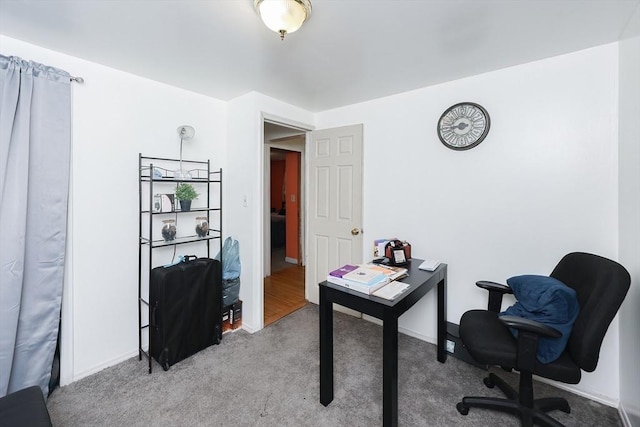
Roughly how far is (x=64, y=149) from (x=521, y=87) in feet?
10.8

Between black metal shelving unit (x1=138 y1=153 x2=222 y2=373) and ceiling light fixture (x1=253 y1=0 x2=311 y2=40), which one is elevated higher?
ceiling light fixture (x1=253 y1=0 x2=311 y2=40)

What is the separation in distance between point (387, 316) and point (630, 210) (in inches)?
60.4

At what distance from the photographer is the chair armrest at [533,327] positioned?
1389 millimetres

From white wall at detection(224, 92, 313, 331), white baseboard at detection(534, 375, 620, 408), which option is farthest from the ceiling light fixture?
white baseboard at detection(534, 375, 620, 408)

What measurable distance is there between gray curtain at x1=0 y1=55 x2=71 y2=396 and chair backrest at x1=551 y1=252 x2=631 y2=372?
3.10 metres

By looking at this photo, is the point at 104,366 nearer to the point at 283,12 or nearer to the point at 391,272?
the point at 391,272

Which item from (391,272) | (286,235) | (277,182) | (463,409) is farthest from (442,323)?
(277,182)

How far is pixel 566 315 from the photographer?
146 centimetres

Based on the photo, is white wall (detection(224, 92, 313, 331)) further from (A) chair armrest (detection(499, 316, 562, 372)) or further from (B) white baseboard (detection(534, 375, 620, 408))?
(B) white baseboard (detection(534, 375, 620, 408))

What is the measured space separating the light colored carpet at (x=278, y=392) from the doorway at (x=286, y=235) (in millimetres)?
760

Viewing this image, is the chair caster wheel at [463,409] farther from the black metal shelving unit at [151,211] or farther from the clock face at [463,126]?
the black metal shelving unit at [151,211]

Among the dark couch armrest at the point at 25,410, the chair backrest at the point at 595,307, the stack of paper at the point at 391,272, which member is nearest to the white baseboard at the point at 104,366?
the dark couch armrest at the point at 25,410

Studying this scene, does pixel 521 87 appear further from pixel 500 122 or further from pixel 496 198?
pixel 496 198

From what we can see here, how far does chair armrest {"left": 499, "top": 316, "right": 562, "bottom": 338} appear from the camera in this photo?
139 cm
